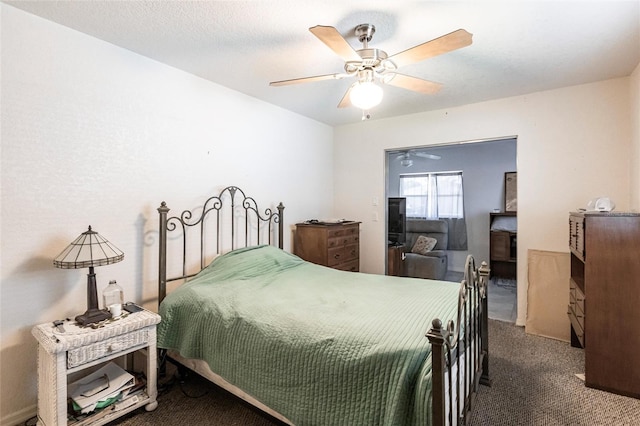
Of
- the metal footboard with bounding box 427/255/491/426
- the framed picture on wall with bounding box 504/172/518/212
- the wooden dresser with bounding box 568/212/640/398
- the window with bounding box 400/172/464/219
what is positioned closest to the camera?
the metal footboard with bounding box 427/255/491/426

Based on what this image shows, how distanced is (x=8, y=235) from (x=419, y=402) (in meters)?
2.33

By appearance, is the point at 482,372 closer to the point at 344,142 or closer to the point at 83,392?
the point at 83,392

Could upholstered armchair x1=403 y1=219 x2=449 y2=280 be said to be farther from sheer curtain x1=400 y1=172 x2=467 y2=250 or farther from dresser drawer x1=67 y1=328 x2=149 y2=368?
dresser drawer x1=67 y1=328 x2=149 y2=368

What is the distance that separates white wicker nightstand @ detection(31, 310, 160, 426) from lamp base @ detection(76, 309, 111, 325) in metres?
0.04

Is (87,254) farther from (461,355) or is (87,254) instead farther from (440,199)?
(440,199)

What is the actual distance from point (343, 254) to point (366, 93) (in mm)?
2210

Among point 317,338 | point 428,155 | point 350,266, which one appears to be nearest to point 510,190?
point 428,155

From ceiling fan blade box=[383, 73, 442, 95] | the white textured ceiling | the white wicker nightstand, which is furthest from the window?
the white wicker nightstand

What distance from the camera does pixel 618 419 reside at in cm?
186

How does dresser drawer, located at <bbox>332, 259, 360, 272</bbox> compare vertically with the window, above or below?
below

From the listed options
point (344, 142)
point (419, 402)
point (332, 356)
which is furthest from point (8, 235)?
point (344, 142)

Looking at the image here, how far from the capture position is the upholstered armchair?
4.89m

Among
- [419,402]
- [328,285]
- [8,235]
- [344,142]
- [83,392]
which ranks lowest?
Result: [83,392]

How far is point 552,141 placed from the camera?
3086mm
